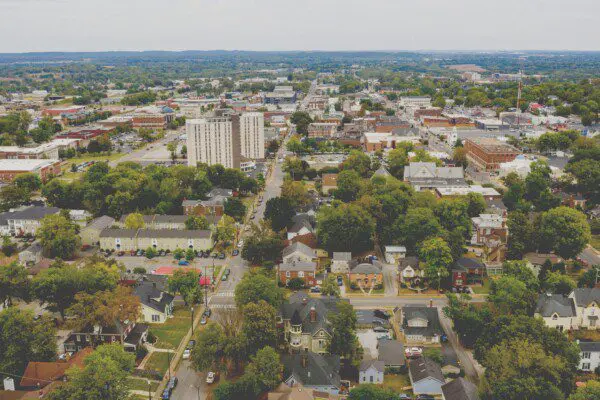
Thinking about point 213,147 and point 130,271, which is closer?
point 130,271

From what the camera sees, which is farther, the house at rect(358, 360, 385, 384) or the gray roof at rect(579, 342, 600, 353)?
the gray roof at rect(579, 342, 600, 353)

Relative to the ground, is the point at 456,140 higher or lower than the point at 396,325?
higher

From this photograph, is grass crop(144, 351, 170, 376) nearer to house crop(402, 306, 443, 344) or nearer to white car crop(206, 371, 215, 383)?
white car crop(206, 371, 215, 383)

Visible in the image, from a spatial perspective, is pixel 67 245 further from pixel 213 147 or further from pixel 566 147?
pixel 566 147

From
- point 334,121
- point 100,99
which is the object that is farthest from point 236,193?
point 100,99

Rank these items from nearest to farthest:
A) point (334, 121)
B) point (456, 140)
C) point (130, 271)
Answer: point (130, 271), point (456, 140), point (334, 121)

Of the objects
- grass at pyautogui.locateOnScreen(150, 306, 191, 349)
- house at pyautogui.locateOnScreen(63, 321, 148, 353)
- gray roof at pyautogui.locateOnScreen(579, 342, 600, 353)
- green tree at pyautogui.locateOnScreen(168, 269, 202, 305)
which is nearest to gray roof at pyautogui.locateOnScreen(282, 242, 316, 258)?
green tree at pyautogui.locateOnScreen(168, 269, 202, 305)
